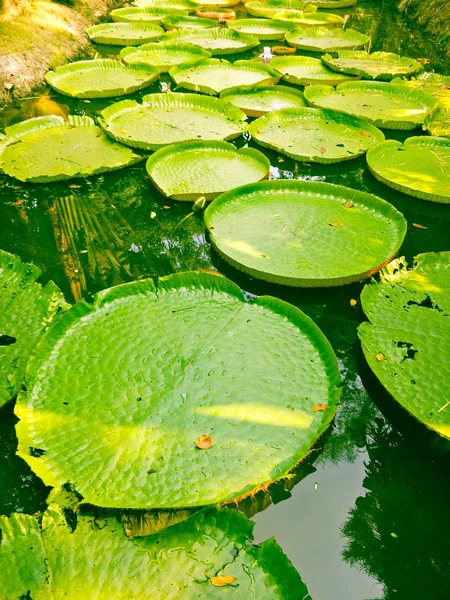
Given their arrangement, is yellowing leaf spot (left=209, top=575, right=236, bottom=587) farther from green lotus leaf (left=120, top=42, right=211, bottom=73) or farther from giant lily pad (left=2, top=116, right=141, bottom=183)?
green lotus leaf (left=120, top=42, right=211, bottom=73)

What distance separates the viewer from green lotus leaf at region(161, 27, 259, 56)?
221 inches

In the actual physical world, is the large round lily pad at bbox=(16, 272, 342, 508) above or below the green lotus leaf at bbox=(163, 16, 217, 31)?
below

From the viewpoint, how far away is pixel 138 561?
3.95ft

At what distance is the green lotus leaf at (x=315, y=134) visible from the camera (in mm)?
3295

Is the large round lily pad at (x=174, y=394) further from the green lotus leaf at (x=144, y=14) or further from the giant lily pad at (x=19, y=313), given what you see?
the green lotus leaf at (x=144, y=14)

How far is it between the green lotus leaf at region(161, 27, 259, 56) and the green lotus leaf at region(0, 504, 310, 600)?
5.64 meters

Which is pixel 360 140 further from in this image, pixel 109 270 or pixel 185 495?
pixel 185 495

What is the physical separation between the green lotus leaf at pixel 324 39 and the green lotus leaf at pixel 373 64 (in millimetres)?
296

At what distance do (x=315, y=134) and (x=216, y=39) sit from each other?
346cm

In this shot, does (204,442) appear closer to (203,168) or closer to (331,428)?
(331,428)

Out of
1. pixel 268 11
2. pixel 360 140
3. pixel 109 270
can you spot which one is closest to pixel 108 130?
pixel 109 270

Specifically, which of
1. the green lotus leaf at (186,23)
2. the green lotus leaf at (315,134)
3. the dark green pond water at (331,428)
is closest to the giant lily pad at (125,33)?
the green lotus leaf at (186,23)

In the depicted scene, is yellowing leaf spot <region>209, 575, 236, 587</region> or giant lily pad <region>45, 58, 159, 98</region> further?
giant lily pad <region>45, 58, 159, 98</region>

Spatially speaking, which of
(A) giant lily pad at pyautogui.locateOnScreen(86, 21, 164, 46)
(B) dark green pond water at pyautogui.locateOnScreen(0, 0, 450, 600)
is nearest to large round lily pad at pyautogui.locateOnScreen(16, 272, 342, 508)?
(B) dark green pond water at pyautogui.locateOnScreen(0, 0, 450, 600)
